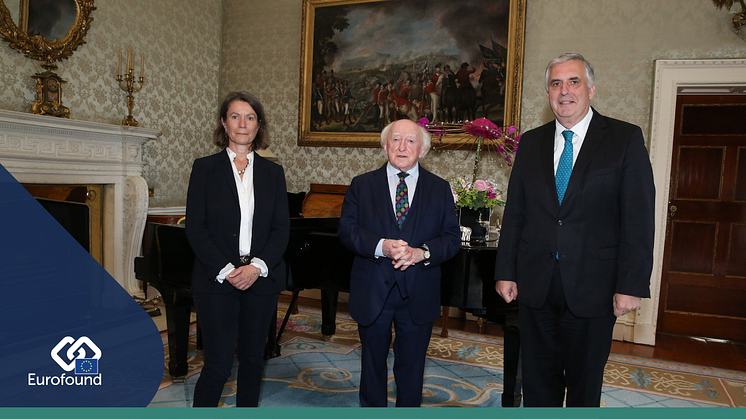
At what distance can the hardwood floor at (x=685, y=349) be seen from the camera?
387cm

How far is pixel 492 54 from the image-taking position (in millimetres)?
4859

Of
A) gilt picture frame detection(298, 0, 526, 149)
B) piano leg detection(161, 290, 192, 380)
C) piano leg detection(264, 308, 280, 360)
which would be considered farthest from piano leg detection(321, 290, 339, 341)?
gilt picture frame detection(298, 0, 526, 149)

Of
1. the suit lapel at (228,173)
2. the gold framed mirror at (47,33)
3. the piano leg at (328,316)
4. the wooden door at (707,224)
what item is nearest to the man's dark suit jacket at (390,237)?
the suit lapel at (228,173)

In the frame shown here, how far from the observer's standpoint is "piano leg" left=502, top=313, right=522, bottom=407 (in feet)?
8.20

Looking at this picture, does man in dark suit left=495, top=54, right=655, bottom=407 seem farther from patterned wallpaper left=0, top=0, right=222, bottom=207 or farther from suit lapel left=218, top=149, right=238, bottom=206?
patterned wallpaper left=0, top=0, right=222, bottom=207

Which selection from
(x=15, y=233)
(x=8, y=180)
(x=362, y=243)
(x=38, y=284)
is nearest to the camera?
(x=362, y=243)

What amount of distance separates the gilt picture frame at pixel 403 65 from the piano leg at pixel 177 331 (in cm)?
292

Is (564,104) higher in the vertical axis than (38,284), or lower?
higher

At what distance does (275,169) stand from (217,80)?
14.7 ft

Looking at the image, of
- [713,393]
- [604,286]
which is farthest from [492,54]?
[604,286]

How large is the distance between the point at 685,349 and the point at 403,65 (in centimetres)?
367

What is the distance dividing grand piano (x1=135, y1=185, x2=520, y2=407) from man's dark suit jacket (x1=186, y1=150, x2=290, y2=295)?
2.48 feet

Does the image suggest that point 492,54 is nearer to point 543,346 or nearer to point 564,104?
point 564,104

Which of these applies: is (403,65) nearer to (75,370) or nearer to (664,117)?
(664,117)
